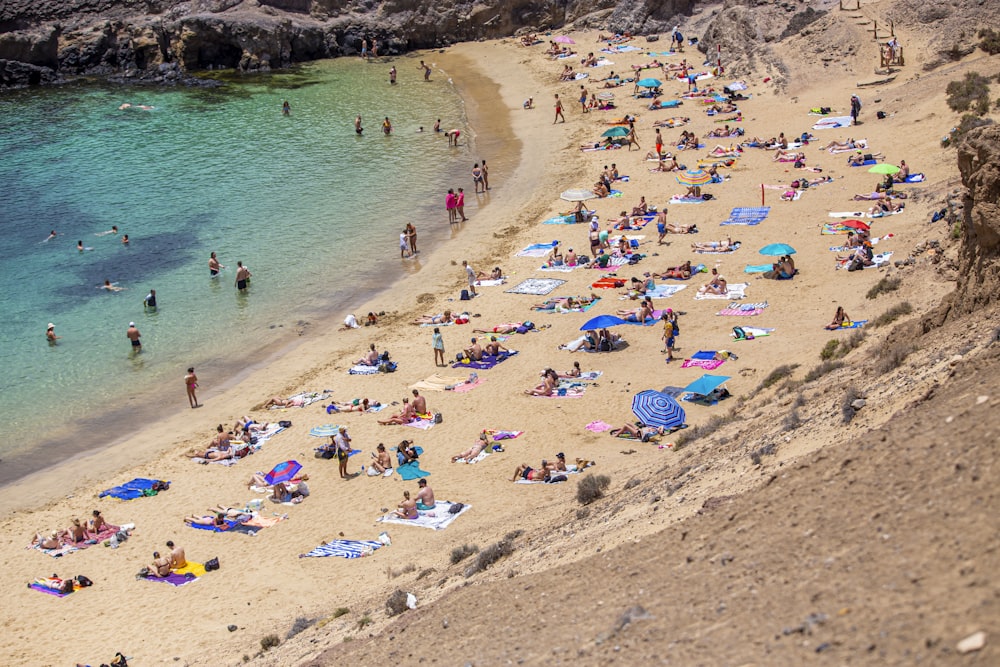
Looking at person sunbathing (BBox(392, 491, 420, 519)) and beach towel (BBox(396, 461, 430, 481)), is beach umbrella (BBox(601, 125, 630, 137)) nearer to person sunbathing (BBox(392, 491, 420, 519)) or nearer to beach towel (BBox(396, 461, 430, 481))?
beach towel (BBox(396, 461, 430, 481))

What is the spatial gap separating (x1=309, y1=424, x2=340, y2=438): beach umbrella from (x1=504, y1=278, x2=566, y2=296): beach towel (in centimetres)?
745

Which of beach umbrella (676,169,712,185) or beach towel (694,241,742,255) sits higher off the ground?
beach umbrella (676,169,712,185)

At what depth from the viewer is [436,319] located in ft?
85.0

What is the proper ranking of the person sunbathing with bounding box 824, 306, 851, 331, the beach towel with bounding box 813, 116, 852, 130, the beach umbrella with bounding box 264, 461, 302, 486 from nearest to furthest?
the beach umbrella with bounding box 264, 461, 302, 486 → the person sunbathing with bounding box 824, 306, 851, 331 → the beach towel with bounding box 813, 116, 852, 130

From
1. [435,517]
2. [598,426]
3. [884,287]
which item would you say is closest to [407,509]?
[435,517]

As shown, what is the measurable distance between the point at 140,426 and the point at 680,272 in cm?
1294

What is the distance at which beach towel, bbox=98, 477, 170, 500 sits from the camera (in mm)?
19453

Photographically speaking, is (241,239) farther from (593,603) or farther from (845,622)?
(845,622)

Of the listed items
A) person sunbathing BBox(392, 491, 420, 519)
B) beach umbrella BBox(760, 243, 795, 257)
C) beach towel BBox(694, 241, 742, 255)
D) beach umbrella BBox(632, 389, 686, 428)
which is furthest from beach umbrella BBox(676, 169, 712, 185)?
person sunbathing BBox(392, 491, 420, 519)

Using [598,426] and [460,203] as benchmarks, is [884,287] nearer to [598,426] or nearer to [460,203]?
[598,426]

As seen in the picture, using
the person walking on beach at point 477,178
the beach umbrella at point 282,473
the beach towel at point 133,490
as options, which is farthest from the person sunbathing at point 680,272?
the beach towel at point 133,490

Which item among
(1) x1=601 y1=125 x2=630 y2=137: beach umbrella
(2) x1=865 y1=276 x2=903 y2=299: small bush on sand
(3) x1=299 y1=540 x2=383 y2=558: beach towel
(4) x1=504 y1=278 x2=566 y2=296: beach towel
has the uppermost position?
(1) x1=601 y1=125 x2=630 y2=137: beach umbrella

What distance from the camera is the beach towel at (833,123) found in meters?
35.0

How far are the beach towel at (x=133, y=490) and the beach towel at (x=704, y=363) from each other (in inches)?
405
